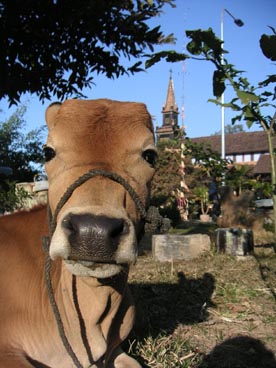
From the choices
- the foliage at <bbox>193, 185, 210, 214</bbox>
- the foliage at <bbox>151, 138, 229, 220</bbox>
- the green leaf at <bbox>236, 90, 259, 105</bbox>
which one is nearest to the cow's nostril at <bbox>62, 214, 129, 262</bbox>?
the green leaf at <bbox>236, 90, 259, 105</bbox>

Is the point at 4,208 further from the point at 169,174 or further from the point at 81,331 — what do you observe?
the point at 169,174

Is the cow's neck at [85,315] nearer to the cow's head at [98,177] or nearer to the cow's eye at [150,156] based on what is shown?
the cow's head at [98,177]

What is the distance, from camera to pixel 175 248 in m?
6.59

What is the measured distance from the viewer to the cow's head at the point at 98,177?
1874mm

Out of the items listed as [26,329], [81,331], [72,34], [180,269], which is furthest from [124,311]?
[72,34]

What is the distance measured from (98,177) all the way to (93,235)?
377 millimetres

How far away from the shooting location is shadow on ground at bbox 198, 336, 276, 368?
3174 millimetres

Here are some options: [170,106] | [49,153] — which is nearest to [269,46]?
[49,153]

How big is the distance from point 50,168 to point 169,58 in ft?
4.55

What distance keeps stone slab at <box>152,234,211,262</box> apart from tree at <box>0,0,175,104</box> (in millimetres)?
2662

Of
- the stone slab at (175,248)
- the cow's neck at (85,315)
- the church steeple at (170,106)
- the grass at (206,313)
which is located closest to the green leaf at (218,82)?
the cow's neck at (85,315)

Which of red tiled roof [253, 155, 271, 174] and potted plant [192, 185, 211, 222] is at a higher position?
red tiled roof [253, 155, 271, 174]

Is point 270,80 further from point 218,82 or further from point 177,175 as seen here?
point 177,175

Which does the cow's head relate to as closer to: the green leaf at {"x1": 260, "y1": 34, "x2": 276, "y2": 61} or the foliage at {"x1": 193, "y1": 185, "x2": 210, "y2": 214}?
the green leaf at {"x1": 260, "y1": 34, "x2": 276, "y2": 61}
